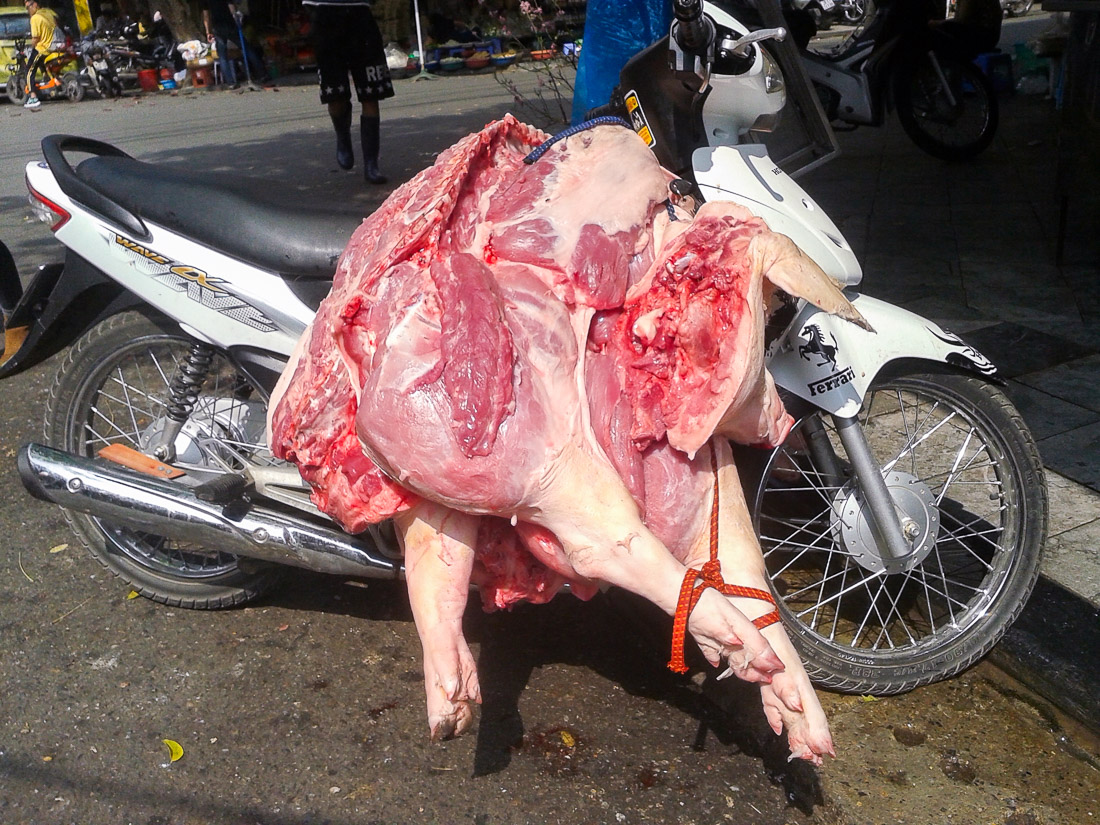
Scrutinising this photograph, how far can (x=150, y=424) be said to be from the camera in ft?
10.3

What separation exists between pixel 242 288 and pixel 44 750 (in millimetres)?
1290

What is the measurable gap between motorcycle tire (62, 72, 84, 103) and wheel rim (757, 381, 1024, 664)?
59.0 ft

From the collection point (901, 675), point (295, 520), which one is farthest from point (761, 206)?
point (295, 520)

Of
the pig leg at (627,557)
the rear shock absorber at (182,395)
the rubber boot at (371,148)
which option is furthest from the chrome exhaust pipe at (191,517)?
the rubber boot at (371,148)

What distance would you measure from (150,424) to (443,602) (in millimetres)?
1514

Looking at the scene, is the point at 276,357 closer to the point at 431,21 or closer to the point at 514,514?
the point at 514,514

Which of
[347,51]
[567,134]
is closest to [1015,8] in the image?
[347,51]

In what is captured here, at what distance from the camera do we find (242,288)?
8.70ft

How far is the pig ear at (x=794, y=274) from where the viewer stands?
6.61 feet

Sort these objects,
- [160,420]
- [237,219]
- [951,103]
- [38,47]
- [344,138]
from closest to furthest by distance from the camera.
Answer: [237,219], [160,420], [951,103], [344,138], [38,47]

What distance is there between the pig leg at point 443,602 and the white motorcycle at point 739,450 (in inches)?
16.3

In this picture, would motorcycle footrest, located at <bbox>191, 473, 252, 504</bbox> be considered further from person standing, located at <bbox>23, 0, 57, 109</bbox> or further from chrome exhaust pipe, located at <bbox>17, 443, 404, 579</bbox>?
person standing, located at <bbox>23, 0, 57, 109</bbox>

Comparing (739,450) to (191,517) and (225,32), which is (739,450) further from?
(225,32)

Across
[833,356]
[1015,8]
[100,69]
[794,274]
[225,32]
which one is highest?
[794,274]
